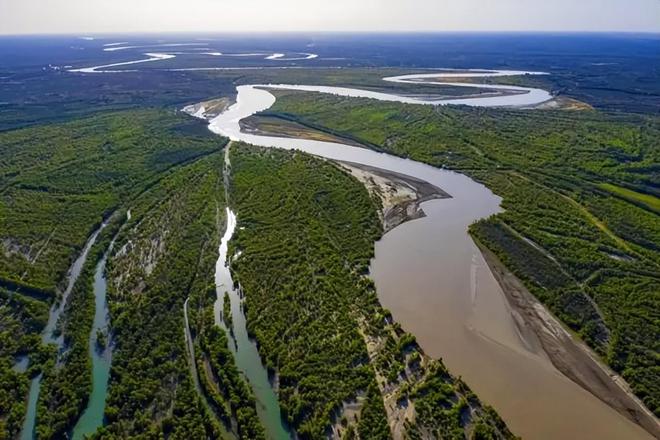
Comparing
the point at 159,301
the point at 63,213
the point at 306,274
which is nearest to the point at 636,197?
the point at 306,274

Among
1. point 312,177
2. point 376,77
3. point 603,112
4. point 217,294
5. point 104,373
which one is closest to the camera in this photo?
point 104,373

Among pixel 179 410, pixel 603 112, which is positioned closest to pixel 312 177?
pixel 179 410

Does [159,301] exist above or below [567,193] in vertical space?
above

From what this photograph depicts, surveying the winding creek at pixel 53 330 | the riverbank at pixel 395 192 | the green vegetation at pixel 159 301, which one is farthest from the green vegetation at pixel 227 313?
the riverbank at pixel 395 192

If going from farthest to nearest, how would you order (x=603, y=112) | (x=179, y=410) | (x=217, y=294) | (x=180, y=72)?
1. (x=180, y=72)
2. (x=603, y=112)
3. (x=217, y=294)
4. (x=179, y=410)

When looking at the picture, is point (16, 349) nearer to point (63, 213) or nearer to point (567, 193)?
point (63, 213)

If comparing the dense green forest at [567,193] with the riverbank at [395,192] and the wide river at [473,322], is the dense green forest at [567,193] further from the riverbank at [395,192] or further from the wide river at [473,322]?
the riverbank at [395,192]

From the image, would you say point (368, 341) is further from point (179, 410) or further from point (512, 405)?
point (179, 410)
